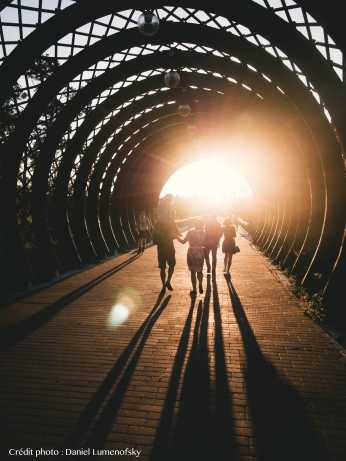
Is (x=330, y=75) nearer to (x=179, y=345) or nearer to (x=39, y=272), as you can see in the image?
(x=179, y=345)

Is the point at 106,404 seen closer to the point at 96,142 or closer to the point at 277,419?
the point at 277,419

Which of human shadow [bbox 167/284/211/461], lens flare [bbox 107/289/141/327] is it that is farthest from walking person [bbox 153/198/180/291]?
human shadow [bbox 167/284/211/461]

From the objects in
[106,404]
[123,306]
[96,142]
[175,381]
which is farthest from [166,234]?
[96,142]

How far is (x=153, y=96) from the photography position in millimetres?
17969

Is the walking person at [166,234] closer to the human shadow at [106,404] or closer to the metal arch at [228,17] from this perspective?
the human shadow at [106,404]

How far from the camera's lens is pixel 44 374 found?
14.9 ft

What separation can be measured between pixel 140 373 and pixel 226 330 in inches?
87.3

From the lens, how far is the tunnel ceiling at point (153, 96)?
8125 millimetres

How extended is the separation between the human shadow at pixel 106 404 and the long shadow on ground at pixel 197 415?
22.7 inches

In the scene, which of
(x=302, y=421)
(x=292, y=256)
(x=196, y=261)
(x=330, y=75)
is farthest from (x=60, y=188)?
(x=302, y=421)

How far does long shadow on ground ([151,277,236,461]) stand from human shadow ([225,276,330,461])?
1.00 feet

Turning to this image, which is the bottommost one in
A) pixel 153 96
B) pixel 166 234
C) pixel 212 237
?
pixel 212 237

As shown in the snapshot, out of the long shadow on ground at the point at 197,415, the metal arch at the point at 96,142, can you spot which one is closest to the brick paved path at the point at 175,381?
the long shadow on ground at the point at 197,415

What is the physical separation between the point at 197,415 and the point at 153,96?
17349mm
